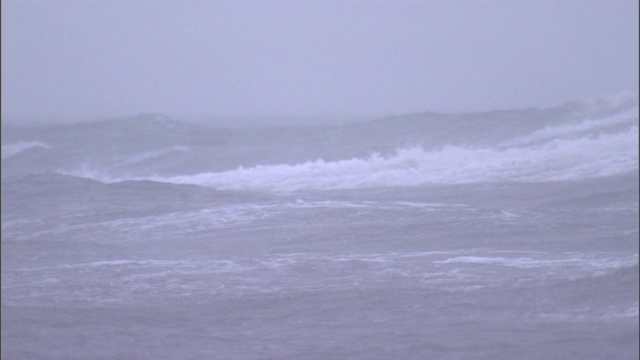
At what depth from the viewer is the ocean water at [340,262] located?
19.5 ft

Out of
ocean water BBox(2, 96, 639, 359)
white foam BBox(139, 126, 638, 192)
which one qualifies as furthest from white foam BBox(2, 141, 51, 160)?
ocean water BBox(2, 96, 639, 359)

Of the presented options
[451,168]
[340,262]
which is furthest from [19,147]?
[340,262]

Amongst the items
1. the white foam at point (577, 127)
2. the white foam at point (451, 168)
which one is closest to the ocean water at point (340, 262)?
the white foam at point (451, 168)

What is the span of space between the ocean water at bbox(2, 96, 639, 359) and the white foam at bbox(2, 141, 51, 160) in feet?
31.2

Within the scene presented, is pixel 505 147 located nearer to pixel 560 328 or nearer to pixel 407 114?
pixel 407 114

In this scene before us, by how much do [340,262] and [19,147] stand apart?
20486 mm

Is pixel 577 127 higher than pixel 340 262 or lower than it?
higher

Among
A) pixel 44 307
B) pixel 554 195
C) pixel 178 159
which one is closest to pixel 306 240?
pixel 44 307

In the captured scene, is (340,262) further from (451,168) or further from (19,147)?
(19,147)

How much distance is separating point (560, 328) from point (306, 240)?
3.58 meters

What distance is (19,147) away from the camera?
26.1 m

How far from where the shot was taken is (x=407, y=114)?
25.9 meters

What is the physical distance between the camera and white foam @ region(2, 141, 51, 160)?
25272mm

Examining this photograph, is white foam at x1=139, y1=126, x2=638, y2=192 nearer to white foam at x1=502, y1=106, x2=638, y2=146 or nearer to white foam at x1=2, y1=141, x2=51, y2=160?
white foam at x1=502, y1=106, x2=638, y2=146
